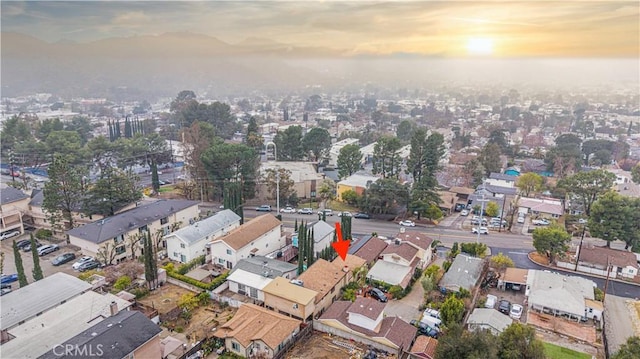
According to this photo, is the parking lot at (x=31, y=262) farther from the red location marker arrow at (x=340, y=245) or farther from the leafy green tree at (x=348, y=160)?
the leafy green tree at (x=348, y=160)

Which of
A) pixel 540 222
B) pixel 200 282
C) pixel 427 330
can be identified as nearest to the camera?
pixel 427 330

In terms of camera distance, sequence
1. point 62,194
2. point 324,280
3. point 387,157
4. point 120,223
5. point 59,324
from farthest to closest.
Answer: point 387,157 < point 62,194 < point 120,223 < point 324,280 < point 59,324

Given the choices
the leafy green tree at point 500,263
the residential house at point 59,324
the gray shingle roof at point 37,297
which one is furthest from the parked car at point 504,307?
the gray shingle roof at point 37,297

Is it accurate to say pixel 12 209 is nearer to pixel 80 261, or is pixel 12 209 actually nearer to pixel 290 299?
pixel 80 261

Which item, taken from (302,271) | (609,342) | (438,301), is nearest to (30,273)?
(302,271)

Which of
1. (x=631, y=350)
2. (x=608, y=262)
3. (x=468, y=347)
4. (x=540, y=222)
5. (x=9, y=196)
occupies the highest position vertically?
(x=468, y=347)

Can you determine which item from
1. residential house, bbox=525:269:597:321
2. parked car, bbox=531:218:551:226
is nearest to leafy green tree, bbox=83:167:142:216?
residential house, bbox=525:269:597:321

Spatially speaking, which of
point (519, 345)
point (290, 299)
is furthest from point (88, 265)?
point (519, 345)

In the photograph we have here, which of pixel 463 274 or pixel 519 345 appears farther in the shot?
pixel 463 274

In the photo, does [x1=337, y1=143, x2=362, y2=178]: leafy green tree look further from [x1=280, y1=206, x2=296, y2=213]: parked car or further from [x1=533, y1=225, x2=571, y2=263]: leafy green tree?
[x1=533, y1=225, x2=571, y2=263]: leafy green tree
